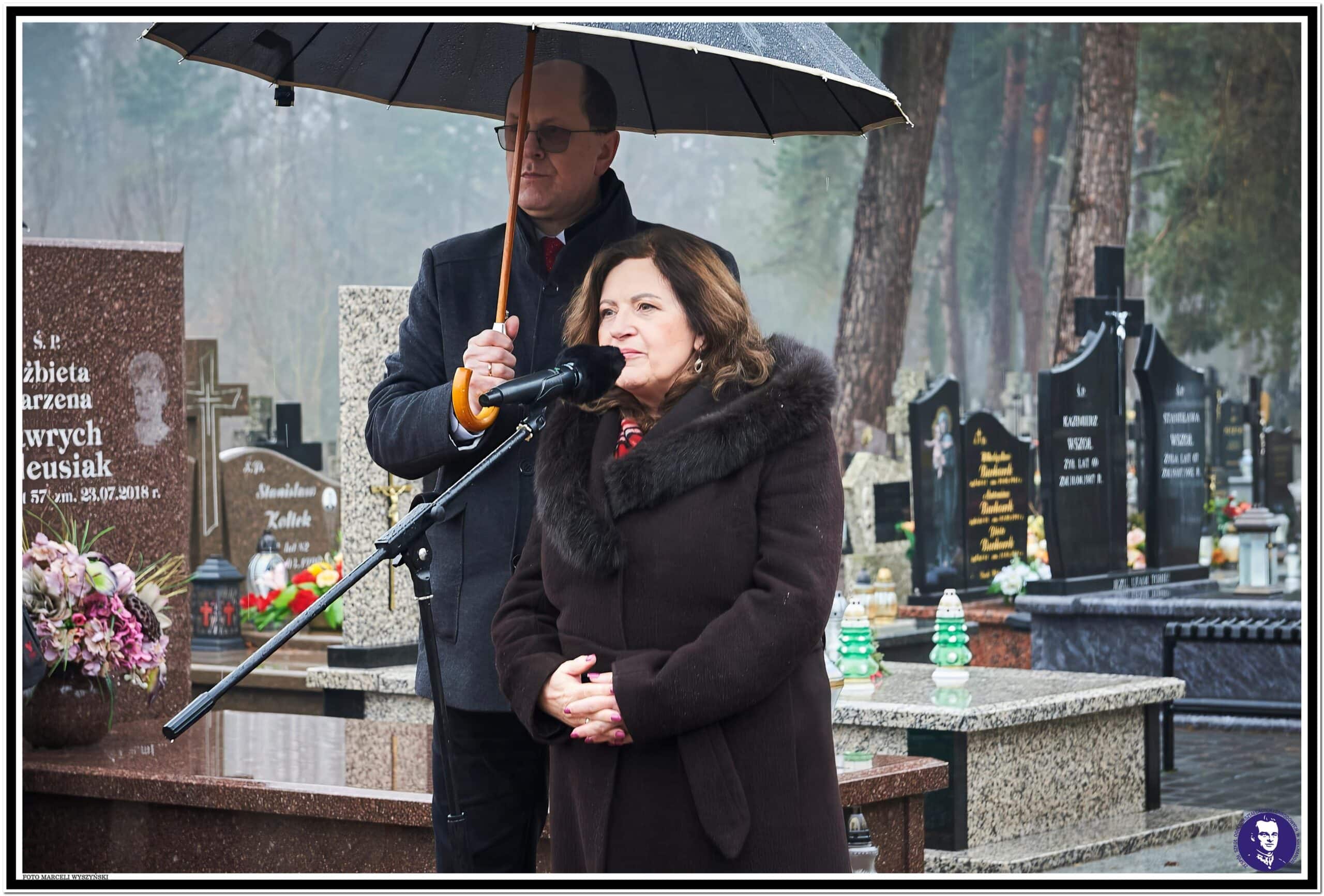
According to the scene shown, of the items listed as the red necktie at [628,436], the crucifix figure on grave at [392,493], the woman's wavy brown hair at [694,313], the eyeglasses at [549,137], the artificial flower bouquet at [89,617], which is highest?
the eyeglasses at [549,137]

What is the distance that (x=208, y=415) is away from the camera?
13289 millimetres

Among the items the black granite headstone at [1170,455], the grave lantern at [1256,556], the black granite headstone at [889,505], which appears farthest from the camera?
the black granite headstone at [889,505]

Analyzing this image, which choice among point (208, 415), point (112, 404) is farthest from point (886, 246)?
point (112, 404)

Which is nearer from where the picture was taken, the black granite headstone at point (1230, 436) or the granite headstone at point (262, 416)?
the granite headstone at point (262, 416)

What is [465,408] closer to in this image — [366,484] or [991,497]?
[366,484]

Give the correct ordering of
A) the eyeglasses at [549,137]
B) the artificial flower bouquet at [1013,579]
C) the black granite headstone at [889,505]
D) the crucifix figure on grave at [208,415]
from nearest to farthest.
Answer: the eyeglasses at [549,137] → the artificial flower bouquet at [1013,579] → the black granite headstone at [889,505] → the crucifix figure on grave at [208,415]

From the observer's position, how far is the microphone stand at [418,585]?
2967mm

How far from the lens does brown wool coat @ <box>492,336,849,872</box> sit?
304 cm

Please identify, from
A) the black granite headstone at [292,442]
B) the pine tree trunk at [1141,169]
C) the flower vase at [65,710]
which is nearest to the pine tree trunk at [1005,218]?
the pine tree trunk at [1141,169]

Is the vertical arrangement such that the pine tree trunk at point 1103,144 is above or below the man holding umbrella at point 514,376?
above

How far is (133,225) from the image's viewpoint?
1742 inches

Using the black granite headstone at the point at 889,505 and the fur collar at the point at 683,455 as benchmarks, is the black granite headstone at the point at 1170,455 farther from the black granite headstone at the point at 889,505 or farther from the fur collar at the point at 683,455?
the fur collar at the point at 683,455

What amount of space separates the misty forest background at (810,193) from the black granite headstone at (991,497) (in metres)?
18.2

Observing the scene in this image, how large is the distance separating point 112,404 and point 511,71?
2956 mm
